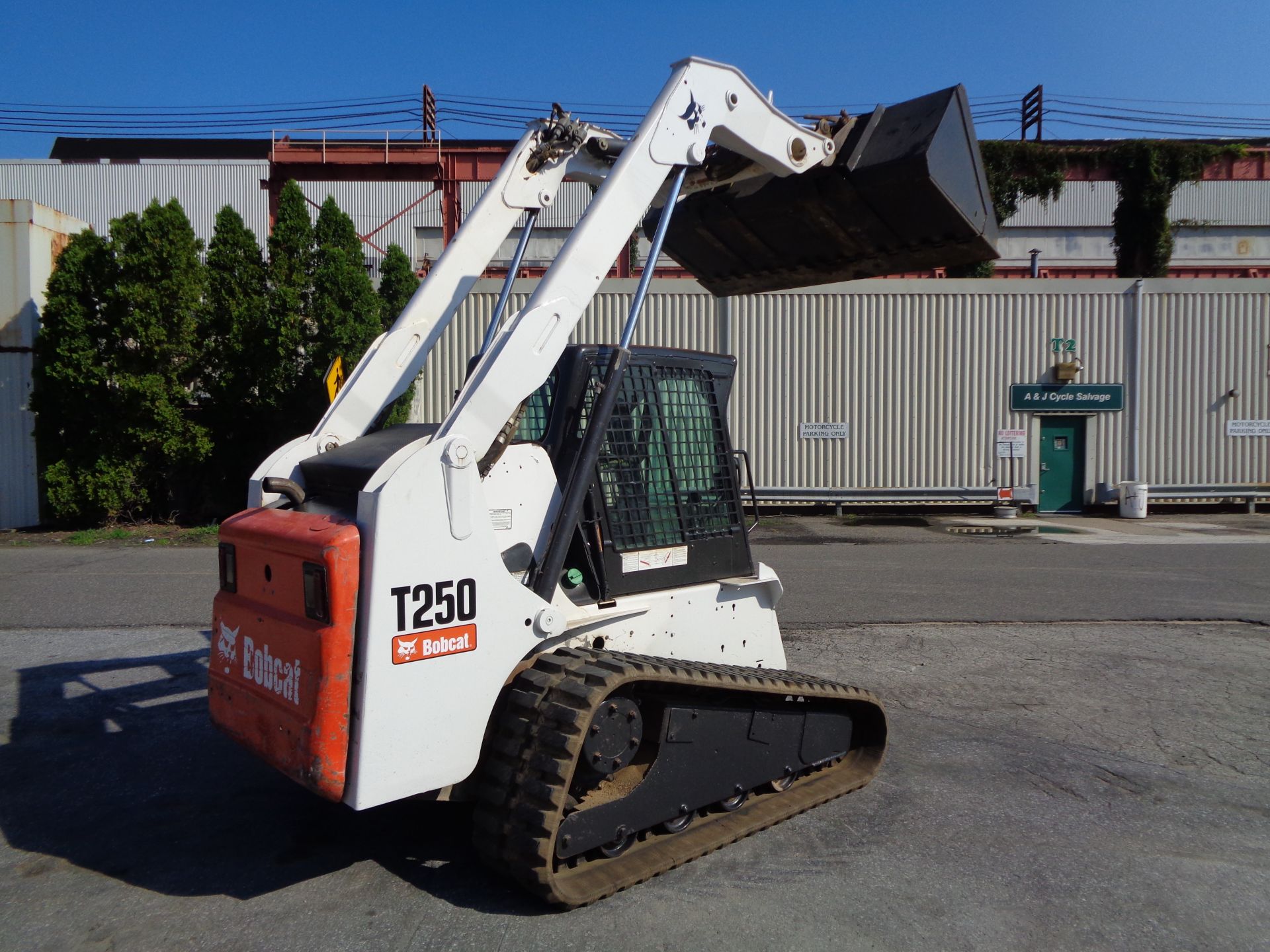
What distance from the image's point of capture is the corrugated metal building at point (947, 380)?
63.0 ft

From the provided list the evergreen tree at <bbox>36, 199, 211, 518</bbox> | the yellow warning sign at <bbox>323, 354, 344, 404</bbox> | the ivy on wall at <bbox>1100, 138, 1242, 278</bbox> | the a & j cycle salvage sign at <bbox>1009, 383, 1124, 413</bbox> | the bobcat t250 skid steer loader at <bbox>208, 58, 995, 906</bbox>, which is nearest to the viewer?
the bobcat t250 skid steer loader at <bbox>208, 58, 995, 906</bbox>

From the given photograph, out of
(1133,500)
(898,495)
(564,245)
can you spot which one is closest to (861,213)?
(564,245)

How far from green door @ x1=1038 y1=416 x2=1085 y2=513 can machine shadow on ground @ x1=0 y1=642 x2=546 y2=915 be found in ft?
57.4

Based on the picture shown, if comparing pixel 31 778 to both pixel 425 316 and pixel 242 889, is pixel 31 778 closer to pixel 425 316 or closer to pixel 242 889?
pixel 242 889

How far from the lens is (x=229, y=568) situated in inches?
154

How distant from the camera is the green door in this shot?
19.4 meters

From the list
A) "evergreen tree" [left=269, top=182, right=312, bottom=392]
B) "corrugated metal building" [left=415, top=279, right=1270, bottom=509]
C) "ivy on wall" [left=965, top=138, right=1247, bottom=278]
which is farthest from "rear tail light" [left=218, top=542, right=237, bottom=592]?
"ivy on wall" [left=965, top=138, right=1247, bottom=278]

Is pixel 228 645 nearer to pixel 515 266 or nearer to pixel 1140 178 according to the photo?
pixel 515 266

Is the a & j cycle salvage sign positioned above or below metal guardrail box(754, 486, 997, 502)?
above

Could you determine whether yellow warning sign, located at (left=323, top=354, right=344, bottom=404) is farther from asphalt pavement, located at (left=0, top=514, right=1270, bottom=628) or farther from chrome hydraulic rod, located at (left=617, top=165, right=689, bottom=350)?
asphalt pavement, located at (left=0, top=514, right=1270, bottom=628)

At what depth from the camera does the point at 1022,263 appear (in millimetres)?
32781

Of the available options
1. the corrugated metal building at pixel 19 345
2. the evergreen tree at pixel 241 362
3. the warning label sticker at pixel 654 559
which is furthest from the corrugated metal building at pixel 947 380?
the warning label sticker at pixel 654 559

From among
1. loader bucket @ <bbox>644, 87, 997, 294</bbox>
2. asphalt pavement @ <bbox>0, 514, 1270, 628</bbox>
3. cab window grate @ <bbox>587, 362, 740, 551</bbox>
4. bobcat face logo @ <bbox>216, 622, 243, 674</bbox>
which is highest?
loader bucket @ <bbox>644, 87, 997, 294</bbox>

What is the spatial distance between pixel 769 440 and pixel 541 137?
590 inches
